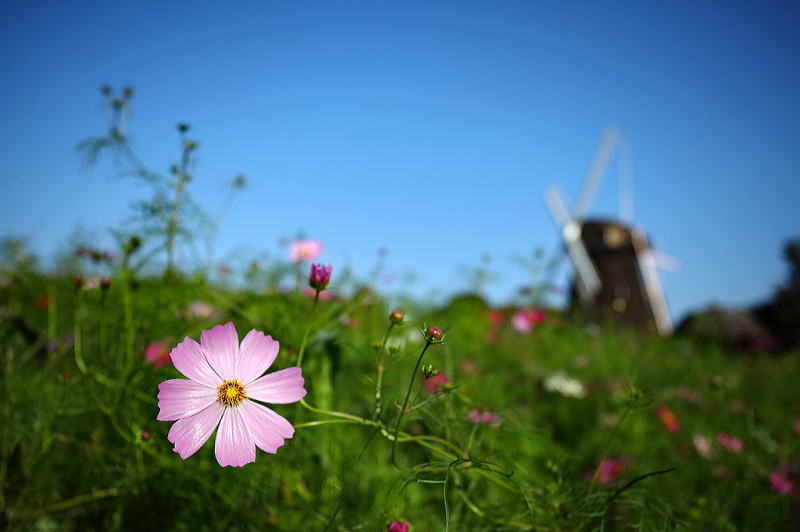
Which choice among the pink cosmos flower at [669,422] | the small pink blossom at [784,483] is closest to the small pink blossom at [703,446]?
the pink cosmos flower at [669,422]

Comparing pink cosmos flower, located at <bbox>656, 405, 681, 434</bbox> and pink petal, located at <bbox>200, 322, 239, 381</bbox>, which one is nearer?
pink petal, located at <bbox>200, 322, 239, 381</bbox>

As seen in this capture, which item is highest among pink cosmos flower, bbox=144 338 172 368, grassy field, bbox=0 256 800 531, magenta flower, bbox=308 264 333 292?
magenta flower, bbox=308 264 333 292

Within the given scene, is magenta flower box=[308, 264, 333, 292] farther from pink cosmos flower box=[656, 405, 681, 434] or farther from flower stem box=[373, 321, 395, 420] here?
pink cosmos flower box=[656, 405, 681, 434]

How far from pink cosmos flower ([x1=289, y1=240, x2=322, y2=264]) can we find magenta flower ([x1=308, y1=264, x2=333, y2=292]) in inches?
30.2

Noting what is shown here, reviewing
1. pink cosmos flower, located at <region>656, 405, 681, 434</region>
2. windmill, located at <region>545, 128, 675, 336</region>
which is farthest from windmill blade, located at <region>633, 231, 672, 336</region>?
pink cosmos flower, located at <region>656, 405, 681, 434</region>

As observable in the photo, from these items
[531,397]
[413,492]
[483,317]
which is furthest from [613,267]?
[413,492]

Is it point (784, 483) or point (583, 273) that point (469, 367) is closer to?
point (784, 483)

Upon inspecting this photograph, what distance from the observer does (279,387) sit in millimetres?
446

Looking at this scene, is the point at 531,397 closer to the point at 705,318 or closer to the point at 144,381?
the point at 144,381

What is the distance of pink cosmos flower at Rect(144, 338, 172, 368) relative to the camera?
2.87ft

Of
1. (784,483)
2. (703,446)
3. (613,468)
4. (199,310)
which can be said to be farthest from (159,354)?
(703,446)

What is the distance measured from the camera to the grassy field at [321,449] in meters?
0.66

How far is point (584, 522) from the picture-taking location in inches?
24.0

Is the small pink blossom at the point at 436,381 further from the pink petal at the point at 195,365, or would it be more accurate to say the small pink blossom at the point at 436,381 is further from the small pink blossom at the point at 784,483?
the small pink blossom at the point at 784,483
